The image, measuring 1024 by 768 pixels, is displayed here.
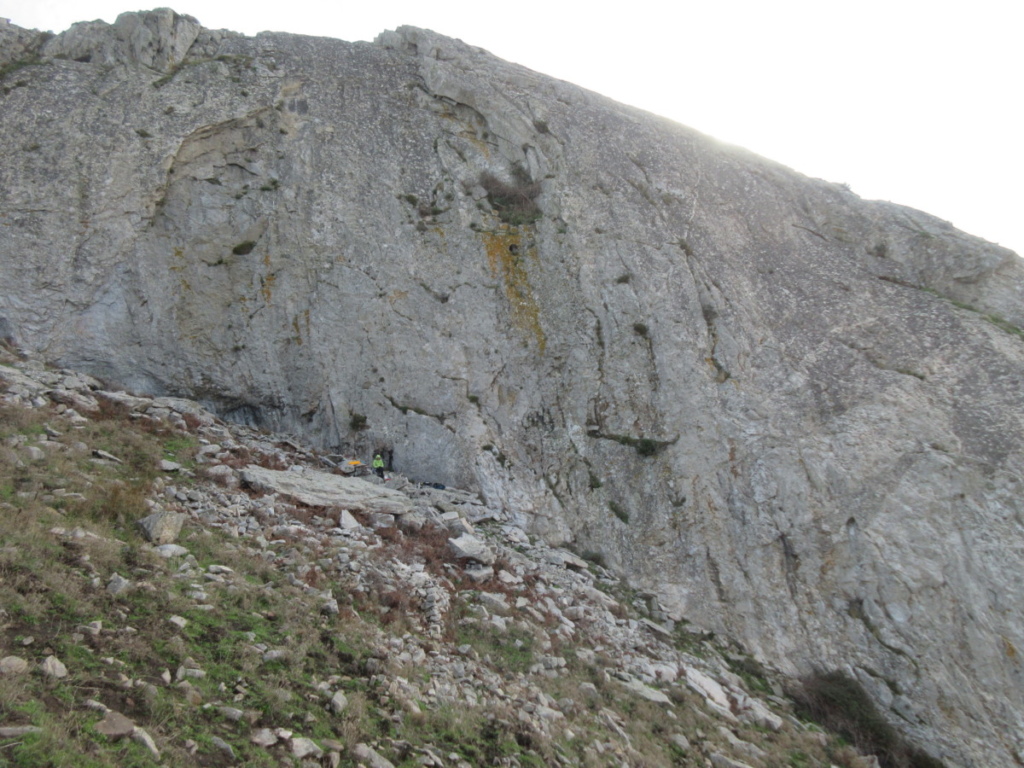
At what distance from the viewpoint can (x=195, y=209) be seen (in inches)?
711

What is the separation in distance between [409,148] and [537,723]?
17001 mm

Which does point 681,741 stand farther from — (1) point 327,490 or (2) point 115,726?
(1) point 327,490

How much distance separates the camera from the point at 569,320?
707 inches

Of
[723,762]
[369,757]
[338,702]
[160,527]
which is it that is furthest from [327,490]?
[723,762]

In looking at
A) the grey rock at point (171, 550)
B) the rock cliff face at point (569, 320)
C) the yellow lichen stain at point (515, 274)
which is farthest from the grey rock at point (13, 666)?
the yellow lichen stain at point (515, 274)

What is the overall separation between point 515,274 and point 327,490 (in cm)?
833

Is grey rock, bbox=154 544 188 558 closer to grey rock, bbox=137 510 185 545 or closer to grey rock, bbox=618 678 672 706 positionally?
grey rock, bbox=137 510 185 545

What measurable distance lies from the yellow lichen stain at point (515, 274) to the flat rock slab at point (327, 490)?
6.04m

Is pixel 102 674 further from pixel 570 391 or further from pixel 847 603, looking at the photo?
pixel 847 603

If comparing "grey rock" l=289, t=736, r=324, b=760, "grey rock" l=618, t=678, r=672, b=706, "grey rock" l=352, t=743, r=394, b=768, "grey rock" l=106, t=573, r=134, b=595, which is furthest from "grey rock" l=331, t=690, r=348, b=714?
"grey rock" l=618, t=678, r=672, b=706

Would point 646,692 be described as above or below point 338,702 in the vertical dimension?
below

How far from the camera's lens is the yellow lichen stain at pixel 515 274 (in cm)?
1798

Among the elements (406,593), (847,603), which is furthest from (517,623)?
(847,603)

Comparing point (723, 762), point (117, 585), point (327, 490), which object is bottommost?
point (723, 762)
